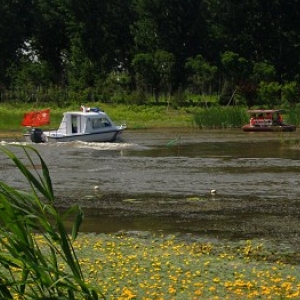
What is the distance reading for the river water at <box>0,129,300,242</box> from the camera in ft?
60.5

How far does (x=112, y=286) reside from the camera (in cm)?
1111

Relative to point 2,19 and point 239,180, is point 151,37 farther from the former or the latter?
point 239,180

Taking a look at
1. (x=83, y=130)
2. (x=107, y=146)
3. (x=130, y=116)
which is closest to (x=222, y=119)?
(x=130, y=116)

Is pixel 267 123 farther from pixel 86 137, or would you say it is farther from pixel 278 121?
pixel 86 137

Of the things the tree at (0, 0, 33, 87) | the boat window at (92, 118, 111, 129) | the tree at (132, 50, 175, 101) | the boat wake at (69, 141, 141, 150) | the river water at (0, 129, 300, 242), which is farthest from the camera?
the tree at (0, 0, 33, 87)

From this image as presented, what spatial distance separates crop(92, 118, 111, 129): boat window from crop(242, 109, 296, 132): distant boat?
408 inches

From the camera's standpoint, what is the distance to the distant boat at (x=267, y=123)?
167 ft

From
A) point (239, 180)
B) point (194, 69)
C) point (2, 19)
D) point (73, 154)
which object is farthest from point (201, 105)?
point (239, 180)

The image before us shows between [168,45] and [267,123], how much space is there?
23.4 meters

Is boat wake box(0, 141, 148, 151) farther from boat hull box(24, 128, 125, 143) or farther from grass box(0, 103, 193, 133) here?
grass box(0, 103, 193, 133)

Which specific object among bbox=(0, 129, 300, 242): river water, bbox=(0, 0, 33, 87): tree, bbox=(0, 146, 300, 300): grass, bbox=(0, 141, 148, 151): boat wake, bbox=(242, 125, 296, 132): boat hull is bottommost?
bbox=(0, 141, 148, 151): boat wake

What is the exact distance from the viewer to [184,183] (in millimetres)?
26406

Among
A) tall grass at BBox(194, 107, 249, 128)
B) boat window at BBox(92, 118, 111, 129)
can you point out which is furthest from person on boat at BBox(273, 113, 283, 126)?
boat window at BBox(92, 118, 111, 129)

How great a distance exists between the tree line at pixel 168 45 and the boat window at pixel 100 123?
70.0 ft
